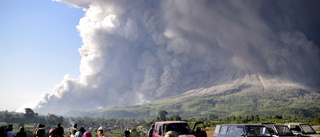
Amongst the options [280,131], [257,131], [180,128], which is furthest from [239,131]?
[280,131]

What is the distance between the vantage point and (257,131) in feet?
51.6

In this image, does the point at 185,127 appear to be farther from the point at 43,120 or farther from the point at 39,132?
the point at 43,120

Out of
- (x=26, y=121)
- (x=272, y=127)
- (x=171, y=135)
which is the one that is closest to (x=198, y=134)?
(x=272, y=127)

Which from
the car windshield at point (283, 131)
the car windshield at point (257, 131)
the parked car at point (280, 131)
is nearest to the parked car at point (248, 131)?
the car windshield at point (257, 131)

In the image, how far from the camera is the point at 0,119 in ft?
618

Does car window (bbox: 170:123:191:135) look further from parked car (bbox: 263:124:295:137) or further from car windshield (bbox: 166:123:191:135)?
parked car (bbox: 263:124:295:137)

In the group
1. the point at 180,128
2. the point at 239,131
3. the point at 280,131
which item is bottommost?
the point at 280,131

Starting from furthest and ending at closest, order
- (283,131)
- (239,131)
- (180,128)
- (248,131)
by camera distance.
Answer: (283,131) < (180,128) < (239,131) < (248,131)

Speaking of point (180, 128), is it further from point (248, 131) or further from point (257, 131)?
point (257, 131)

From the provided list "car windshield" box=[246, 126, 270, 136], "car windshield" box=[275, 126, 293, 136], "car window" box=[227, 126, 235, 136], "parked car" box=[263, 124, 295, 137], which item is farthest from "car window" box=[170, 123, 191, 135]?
"car windshield" box=[275, 126, 293, 136]

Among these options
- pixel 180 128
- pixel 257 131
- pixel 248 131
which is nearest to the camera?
pixel 248 131

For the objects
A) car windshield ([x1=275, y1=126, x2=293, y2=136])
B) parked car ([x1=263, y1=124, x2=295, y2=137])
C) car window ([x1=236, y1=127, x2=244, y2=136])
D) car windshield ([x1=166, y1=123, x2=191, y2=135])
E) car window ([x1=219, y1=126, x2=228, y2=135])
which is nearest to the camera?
car window ([x1=236, y1=127, x2=244, y2=136])

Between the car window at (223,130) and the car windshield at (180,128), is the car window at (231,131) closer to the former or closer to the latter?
the car window at (223,130)

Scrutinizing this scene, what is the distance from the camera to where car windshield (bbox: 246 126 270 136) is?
15475 millimetres
